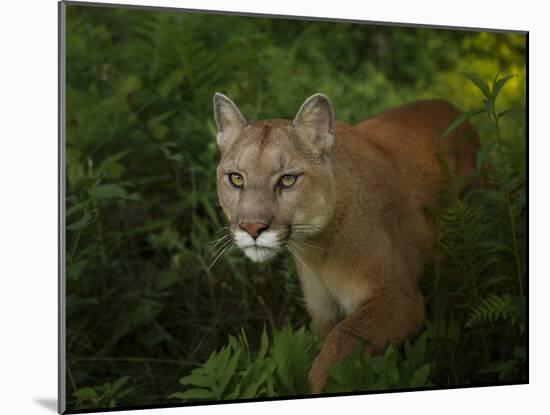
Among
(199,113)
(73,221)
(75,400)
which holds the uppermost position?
(199,113)

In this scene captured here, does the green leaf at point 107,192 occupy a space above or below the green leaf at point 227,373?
above

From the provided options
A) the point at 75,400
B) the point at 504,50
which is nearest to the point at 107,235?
the point at 75,400

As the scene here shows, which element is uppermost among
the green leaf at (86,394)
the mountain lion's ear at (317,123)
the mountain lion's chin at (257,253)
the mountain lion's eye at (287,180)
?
the mountain lion's ear at (317,123)

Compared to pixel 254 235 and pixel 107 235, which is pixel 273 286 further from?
pixel 254 235

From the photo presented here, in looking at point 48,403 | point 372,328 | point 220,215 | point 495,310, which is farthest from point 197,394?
point 220,215

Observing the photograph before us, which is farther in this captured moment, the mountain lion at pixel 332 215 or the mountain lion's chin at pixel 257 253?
the mountain lion at pixel 332 215

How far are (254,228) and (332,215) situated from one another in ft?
1.92

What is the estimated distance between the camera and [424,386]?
562 cm

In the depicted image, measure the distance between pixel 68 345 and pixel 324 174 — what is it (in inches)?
80.7

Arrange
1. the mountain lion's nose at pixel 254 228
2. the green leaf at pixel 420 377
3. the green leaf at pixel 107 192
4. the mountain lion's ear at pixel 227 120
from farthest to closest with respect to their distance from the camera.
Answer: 1. the green leaf at pixel 420 377
2. the green leaf at pixel 107 192
3. the mountain lion's ear at pixel 227 120
4. the mountain lion's nose at pixel 254 228

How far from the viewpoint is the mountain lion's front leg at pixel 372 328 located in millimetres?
5055

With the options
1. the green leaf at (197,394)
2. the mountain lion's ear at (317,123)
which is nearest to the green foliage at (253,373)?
the green leaf at (197,394)

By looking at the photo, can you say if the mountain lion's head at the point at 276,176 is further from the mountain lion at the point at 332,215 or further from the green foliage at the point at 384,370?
the green foliage at the point at 384,370

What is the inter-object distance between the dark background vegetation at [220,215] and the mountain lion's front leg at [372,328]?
0.31ft
